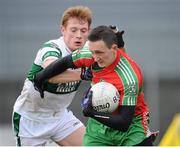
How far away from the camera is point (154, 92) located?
39.1 ft

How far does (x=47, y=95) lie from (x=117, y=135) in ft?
4.36

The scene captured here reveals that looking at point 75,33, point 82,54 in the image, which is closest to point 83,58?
point 82,54

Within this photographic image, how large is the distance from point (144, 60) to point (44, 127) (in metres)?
6.56

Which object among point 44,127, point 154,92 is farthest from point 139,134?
point 154,92

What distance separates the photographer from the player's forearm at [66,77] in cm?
549

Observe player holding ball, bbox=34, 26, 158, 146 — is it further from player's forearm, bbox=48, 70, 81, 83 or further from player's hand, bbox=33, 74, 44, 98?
player's hand, bbox=33, 74, 44, 98

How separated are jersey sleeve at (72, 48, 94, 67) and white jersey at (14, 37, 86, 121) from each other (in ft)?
1.68

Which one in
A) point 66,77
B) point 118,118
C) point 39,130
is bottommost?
point 39,130

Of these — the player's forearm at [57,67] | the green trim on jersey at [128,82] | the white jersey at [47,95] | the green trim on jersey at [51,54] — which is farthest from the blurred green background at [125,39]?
the green trim on jersey at [128,82]

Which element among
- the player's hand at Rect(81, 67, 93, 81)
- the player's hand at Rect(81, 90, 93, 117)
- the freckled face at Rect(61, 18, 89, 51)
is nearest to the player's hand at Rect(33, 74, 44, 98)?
the player's hand at Rect(81, 67, 93, 81)

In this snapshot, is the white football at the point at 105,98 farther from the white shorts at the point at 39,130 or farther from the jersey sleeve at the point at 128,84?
the white shorts at the point at 39,130

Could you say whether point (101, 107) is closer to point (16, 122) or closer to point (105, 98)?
point (105, 98)

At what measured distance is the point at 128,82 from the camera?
4.94m

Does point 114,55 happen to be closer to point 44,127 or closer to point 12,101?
point 44,127
